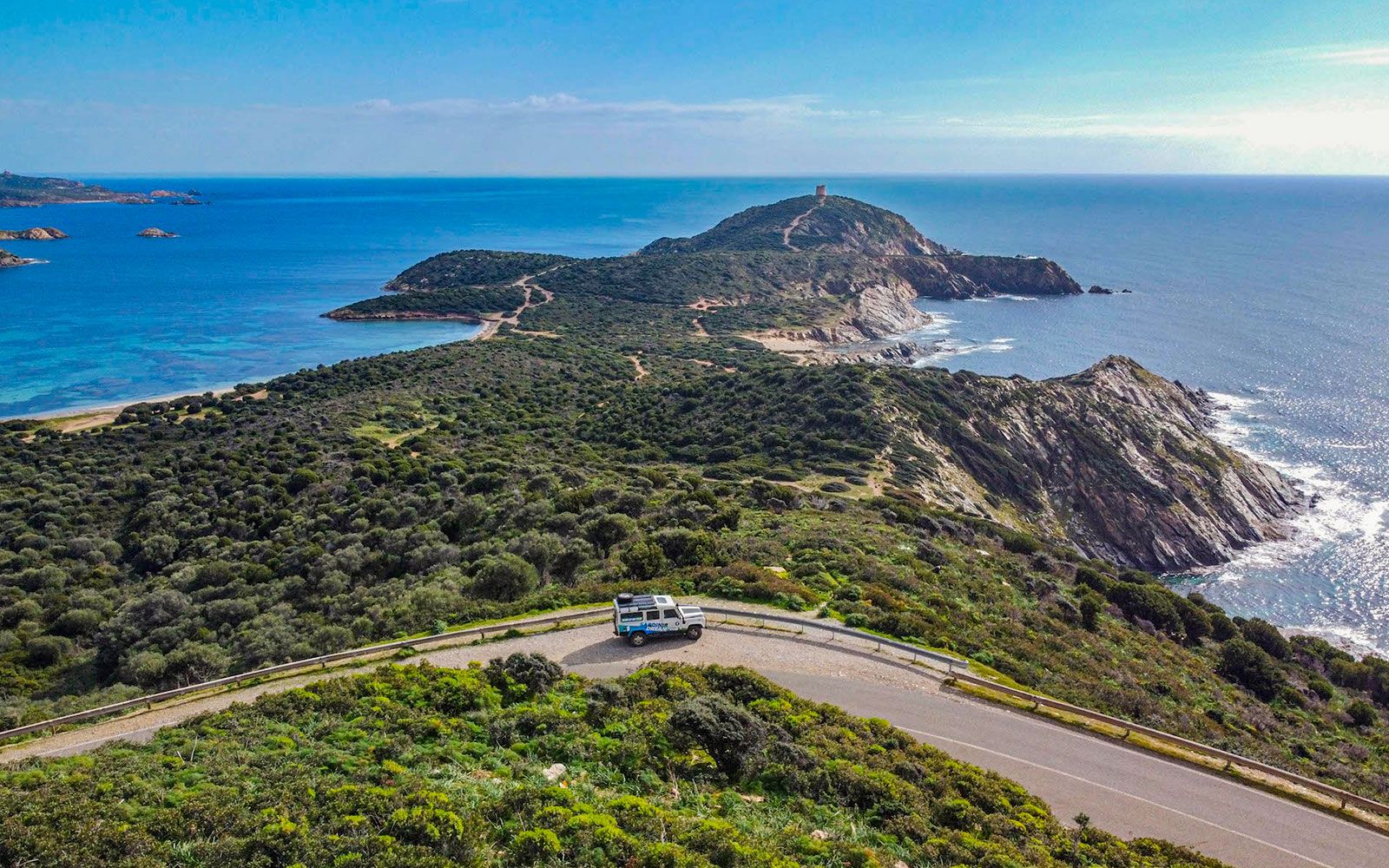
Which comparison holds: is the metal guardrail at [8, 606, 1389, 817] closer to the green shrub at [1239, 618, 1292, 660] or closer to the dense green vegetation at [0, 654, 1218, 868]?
the dense green vegetation at [0, 654, 1218, 868]

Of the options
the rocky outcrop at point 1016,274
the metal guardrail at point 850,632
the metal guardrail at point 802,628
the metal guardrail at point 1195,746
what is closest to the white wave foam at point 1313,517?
the metal guardrail at point 1195,746

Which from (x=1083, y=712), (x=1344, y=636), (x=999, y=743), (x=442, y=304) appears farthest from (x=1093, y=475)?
(x=442, y=304)

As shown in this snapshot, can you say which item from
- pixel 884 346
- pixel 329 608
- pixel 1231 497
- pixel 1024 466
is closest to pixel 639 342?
pixel 884 346

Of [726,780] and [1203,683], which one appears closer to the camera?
[726,780]

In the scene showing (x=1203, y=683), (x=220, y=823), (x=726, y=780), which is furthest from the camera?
(x=1203, y=683)

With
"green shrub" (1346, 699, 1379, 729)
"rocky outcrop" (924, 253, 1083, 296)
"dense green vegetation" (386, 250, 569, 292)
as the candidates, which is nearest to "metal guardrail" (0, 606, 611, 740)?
"green shrub" (1346, 699, 1379, 729)

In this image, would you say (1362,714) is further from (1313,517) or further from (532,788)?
(1313,517)

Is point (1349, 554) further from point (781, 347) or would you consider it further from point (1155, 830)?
point (781, 347)
